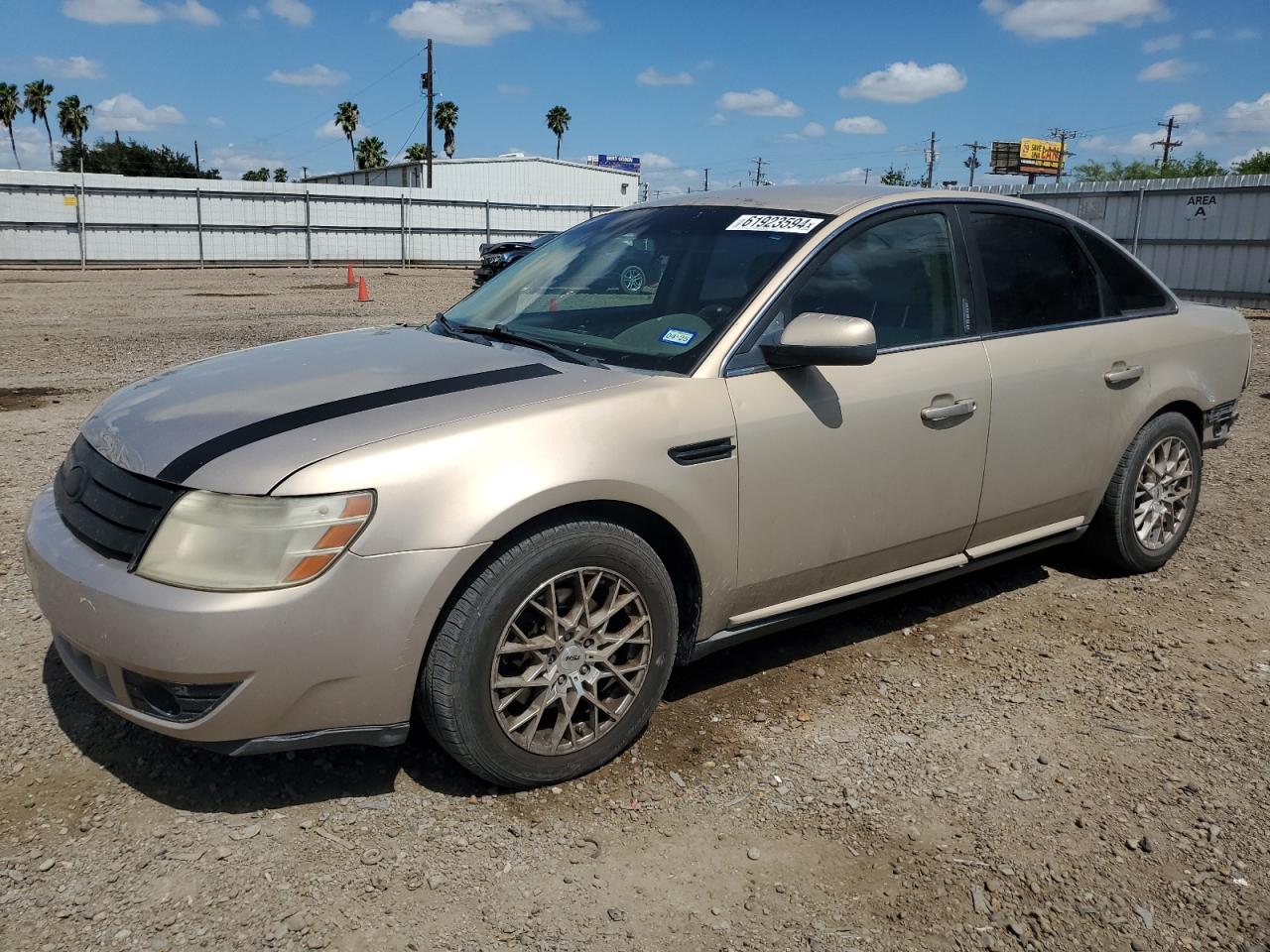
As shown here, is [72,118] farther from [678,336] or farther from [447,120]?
[678,336]

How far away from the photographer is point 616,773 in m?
3.17

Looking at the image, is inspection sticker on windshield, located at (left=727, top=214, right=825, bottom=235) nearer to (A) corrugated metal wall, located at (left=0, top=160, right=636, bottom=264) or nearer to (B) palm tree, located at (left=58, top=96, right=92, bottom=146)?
(A) corrugated metal wall, located at (left=0, top=160, right=636, bottom=264)

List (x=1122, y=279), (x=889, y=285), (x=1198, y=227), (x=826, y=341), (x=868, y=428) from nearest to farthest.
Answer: (x=826, y=341) < (x=868, y=428) < (x=889, y=285) < (x=1122, y=279) < (x=1198, y=227)

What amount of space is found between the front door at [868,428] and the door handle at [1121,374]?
81cm

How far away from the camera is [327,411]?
2.88m

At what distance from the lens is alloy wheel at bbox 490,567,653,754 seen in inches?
113

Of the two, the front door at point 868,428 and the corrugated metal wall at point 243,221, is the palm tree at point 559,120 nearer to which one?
the corrugated metal wall at point 243,221

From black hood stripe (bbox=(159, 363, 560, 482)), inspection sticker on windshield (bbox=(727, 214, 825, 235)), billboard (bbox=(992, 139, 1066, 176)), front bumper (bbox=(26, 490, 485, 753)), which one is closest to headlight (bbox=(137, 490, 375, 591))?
front bumper (bbox=(26, 490, 485, 753))

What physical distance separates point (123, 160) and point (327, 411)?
6861 centimetres

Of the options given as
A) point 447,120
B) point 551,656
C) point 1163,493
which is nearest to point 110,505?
Answer: point 551,656

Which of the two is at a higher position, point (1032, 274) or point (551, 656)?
point (1032, 274)

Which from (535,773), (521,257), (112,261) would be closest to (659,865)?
(535,773)

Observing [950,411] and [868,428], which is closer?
[868,428]

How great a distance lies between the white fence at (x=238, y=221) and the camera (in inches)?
1158
